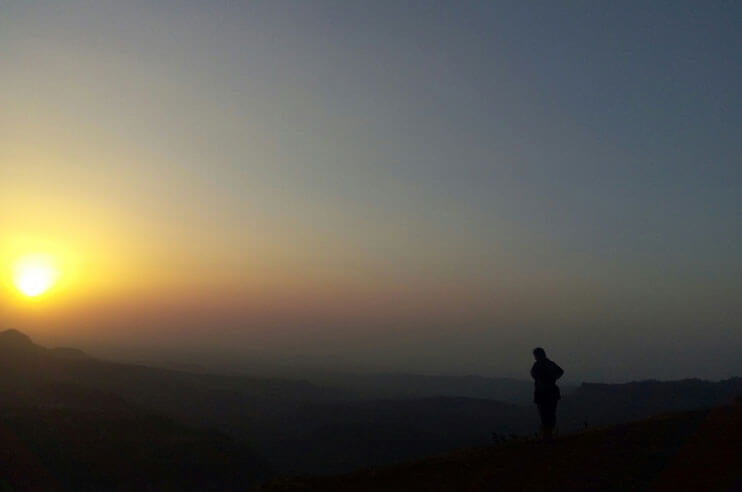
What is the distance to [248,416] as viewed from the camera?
9688cm

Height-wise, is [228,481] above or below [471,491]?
below

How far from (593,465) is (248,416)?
8844cm

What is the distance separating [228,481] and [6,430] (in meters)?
13.4

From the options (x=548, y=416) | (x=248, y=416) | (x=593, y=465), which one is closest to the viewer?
(x=593, y=465)

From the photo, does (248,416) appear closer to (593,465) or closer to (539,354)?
(539,354)

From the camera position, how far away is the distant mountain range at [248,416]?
4422cm

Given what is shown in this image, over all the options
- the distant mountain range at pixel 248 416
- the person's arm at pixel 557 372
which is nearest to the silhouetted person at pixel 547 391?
the person's arm at pixel 557 372

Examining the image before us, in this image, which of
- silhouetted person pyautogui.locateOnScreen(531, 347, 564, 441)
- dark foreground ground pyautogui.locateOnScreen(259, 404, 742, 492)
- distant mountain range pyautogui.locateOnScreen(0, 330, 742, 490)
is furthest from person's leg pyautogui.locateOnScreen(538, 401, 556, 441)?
distant mountain range pyautogui.locateOnScreen(0, 330, 742, 490)

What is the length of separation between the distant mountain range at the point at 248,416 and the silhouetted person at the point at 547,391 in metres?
15.6

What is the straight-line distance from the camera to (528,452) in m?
15.5

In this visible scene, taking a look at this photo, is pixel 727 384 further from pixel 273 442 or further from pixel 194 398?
pixel 194 398

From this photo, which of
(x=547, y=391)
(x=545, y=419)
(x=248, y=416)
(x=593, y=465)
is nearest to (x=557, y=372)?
(x=547, y=391)

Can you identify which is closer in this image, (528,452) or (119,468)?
(528,452)

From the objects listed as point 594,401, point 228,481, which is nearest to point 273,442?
point 228,481
